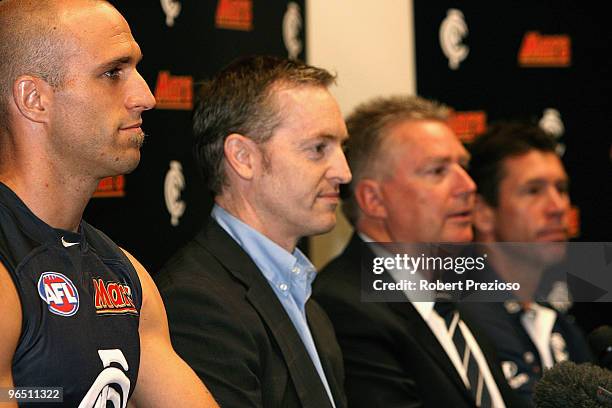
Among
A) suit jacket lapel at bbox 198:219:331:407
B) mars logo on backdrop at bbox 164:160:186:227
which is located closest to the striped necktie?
suit jacket lapel at bbox 198:219:331:407

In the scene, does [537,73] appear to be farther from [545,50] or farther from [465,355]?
[465,355]

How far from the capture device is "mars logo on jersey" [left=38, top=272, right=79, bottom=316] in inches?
64.3

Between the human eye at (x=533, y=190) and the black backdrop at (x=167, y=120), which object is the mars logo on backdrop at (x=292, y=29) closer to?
the black backdrop at (x=167, y=120)

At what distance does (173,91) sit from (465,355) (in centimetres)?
115

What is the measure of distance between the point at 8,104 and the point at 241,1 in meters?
1.66

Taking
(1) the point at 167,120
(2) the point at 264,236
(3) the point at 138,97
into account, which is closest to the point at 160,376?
(3) the point at 138,97

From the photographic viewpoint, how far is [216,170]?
2.55 m

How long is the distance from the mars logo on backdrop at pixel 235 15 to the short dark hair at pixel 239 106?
0.68 m

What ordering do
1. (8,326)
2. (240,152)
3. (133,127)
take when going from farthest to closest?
(240,152) → (133,127) → (8,326)

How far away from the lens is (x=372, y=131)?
3145 mm

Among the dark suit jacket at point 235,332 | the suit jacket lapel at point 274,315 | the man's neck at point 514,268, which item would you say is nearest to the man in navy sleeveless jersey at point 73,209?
the dark suit jacket at point 235,332

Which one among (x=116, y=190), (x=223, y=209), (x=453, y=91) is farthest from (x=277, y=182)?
(x=453, y=91)

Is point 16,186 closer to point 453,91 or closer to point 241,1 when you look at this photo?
point 241,1

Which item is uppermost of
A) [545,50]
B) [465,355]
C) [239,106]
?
[239,106]
